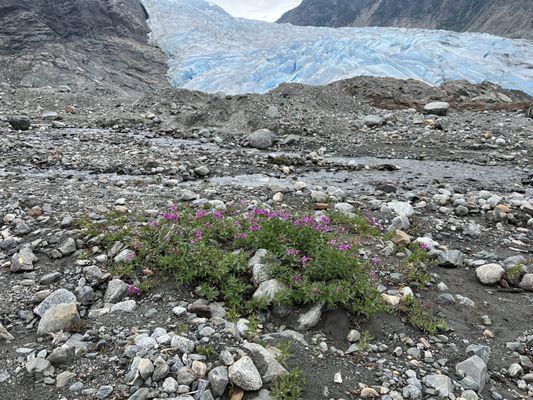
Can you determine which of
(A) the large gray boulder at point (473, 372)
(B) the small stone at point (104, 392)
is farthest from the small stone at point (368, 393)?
(B) the small stone at point (104, 392)

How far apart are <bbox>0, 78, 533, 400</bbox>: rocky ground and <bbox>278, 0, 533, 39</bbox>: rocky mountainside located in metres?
103

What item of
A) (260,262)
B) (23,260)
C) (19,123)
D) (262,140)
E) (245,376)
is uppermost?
(260,262)

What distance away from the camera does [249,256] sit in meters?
5.70

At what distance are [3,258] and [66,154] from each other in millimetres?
7888

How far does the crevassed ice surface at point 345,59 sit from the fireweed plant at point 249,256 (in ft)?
110

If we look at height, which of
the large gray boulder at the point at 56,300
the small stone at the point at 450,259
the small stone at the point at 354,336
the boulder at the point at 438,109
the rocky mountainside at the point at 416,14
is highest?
the rocky mountainside at the point at 416,14

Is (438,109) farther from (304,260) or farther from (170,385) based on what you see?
(170,385)

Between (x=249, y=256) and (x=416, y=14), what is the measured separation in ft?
442

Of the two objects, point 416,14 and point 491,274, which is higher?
point 416,14

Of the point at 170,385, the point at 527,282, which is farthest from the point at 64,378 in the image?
the point at 527,282

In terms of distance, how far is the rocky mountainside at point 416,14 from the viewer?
100375 millimetres

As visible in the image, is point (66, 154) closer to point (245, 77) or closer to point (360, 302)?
point (360, 302)

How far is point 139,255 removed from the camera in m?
5.83

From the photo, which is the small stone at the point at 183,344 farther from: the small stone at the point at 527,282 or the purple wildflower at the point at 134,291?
the small stone at the point at 527,282
